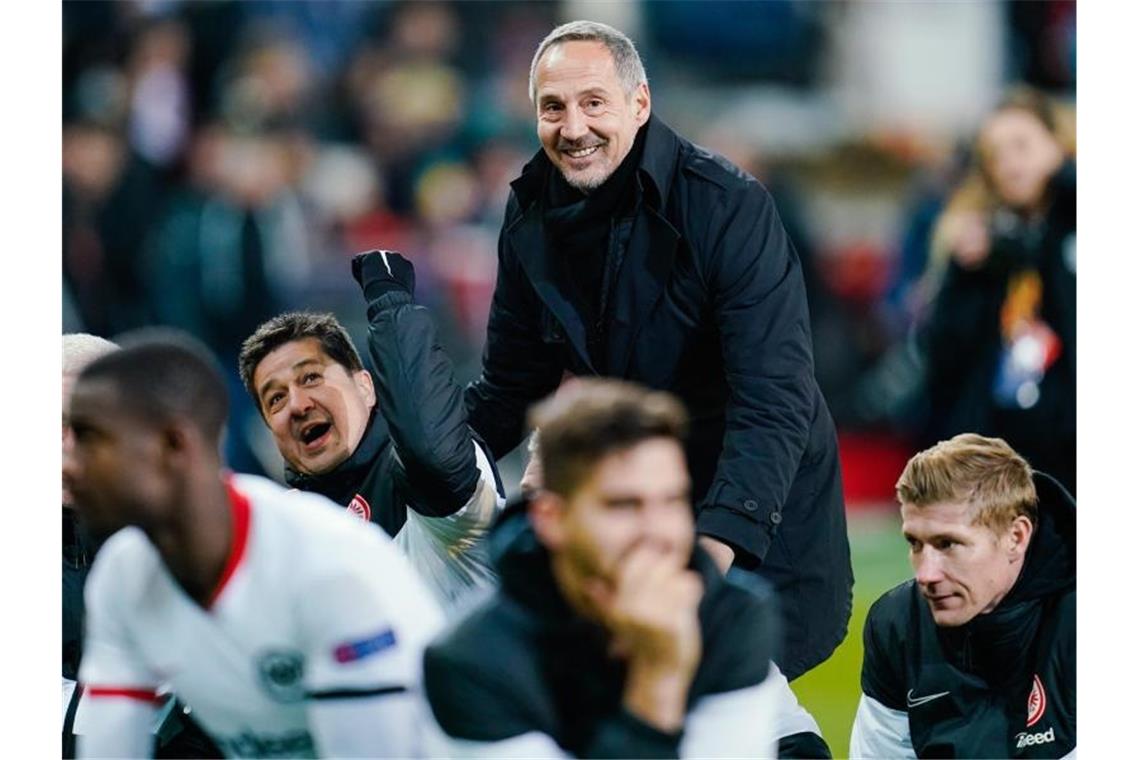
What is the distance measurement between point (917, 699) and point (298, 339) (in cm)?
127

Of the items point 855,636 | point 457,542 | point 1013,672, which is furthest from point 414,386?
point 855,636

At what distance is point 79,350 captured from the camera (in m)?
3.51

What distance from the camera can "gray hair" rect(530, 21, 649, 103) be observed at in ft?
9.75

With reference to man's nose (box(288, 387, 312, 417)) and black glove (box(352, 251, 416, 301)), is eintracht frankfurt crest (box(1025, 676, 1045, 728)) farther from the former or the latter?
man's nose (box(288, 387, 312, 417))

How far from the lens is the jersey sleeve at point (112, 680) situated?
251 centimetres

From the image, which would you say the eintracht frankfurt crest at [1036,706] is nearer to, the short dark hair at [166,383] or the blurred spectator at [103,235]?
the short dark hair at [166,383]

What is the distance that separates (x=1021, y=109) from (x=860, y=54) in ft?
8.31

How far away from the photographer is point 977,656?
3129mm

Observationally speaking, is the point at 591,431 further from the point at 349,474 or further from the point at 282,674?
the point at 349,474

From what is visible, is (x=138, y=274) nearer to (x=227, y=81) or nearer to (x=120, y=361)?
(x=227, y=81)

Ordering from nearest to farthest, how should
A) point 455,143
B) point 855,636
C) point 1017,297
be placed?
point 1017,297, point 855,636, point 455,143

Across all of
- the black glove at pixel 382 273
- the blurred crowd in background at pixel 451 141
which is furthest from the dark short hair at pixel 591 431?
the blurred crowd in background at pixel 451 141

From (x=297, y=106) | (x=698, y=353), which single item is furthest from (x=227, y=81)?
(x=698, y=353)

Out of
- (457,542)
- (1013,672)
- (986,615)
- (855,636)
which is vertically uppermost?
(457,542)
